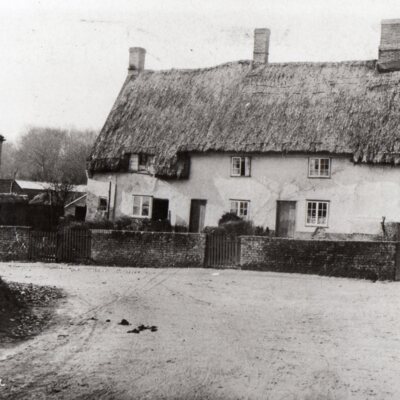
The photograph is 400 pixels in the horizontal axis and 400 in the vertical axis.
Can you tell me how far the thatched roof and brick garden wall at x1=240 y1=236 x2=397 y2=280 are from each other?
9123mm

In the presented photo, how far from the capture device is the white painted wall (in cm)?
2752

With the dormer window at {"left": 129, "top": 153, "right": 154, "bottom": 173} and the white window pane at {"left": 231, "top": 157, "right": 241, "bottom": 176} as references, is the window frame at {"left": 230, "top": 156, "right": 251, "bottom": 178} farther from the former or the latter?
the dormer window at {"left": 129, "top": 153, "right": 154, "bottom": 173}

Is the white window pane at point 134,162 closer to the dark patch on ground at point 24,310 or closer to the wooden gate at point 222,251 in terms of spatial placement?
the wooden gate at point 222,251

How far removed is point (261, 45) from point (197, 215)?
10542 mm

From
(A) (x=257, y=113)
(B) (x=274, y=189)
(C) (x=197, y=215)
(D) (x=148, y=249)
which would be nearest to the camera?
(D) (x=148, y=249)

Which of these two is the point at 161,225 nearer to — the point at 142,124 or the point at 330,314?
the point at 142,124

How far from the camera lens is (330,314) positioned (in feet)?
42.9

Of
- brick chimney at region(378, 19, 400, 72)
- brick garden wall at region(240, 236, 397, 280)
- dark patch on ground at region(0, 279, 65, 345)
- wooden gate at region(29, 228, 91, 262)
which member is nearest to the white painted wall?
brick chimney at region(378, 19, 400, 72)

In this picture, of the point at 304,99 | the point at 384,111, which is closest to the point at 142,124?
the point at 304,99

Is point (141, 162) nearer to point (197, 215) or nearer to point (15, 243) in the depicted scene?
point (197, 215)

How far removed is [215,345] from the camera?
979 cm

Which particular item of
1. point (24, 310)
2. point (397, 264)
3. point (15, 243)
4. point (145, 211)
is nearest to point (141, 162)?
point (145, 211)

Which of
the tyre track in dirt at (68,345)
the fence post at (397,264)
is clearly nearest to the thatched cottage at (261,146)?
the fence post at (397,264)

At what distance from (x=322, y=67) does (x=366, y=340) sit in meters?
24.0
